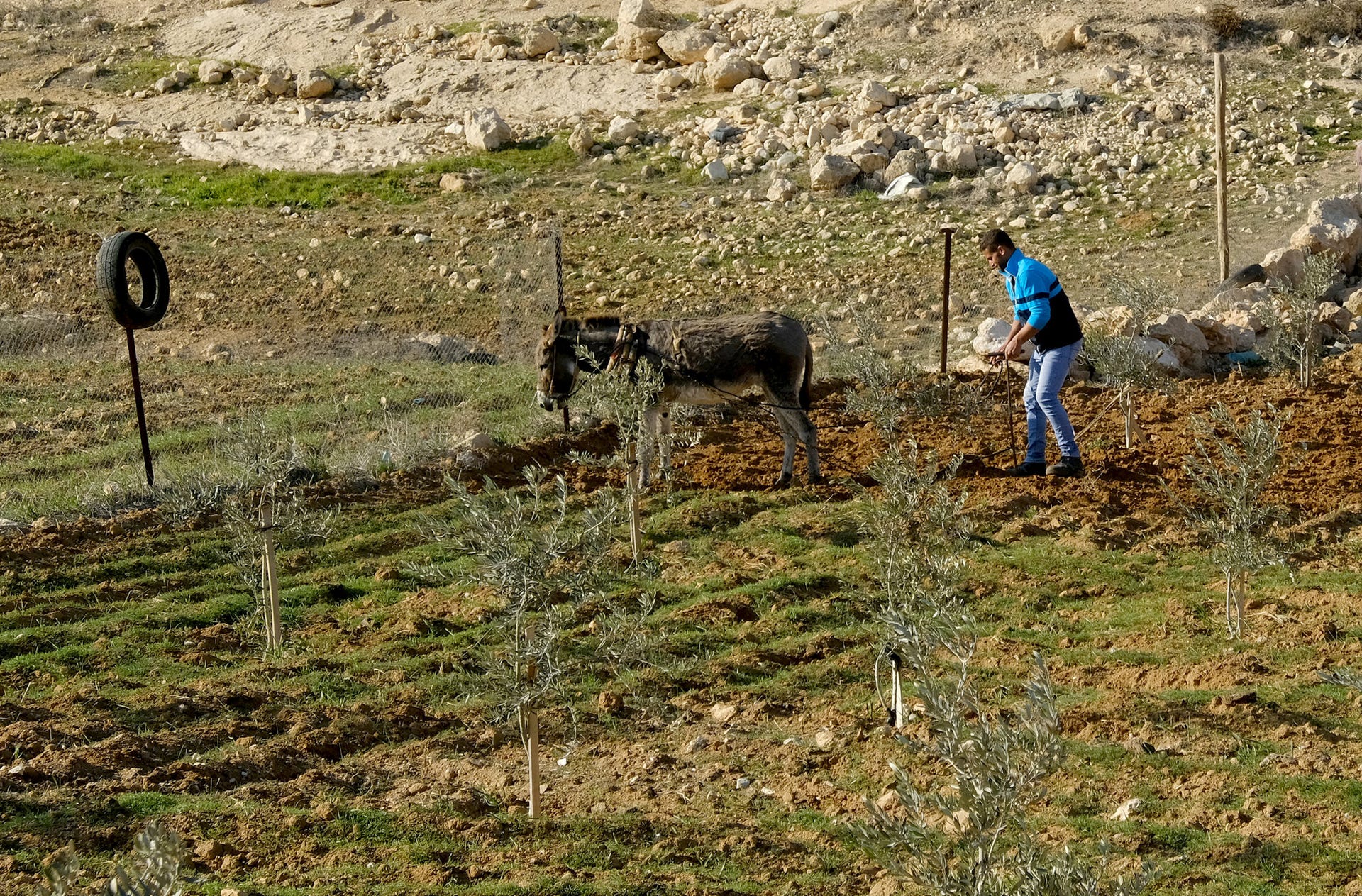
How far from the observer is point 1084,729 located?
310 inches

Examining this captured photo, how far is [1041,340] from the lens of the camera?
11617 millimetres

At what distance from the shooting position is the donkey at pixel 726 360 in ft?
40.4

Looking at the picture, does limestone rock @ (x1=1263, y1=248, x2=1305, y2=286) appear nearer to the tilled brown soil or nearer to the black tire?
the tilled brown soil

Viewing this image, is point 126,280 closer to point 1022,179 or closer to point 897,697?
point 897,697

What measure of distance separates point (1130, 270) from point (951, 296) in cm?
277

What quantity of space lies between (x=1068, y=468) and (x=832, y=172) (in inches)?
546

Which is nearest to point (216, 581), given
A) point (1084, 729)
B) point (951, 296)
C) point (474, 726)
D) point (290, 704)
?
point (290, 704)

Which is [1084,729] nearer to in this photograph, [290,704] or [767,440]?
[290,704]

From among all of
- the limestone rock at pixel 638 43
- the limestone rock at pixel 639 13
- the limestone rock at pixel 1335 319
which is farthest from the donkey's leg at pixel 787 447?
the limestone rock at pixel 639 13

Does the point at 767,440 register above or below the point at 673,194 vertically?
below

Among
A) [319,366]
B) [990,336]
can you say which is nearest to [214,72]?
[319,366]

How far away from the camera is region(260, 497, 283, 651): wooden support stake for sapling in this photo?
31.6 ft

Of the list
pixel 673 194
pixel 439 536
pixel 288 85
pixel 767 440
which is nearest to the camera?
pixel 439 536

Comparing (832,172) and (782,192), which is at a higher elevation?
(832,172)
